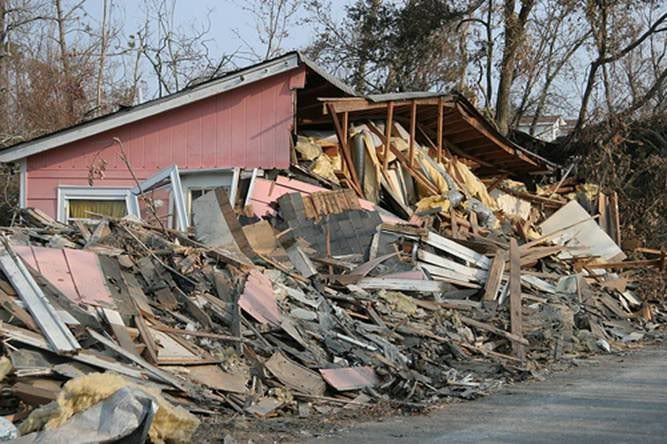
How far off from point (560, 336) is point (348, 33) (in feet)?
66.7

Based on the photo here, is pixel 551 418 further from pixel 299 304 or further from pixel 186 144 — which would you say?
pixel 186 144

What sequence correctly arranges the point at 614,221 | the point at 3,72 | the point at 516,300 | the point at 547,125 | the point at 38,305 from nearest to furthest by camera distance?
the point at 38,305 → the point at 516,300 → the point at 614,221 → the point at 3,72 → the point at 547,125

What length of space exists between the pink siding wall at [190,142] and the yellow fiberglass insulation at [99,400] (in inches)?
349

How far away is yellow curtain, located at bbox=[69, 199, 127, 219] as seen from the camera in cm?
1452

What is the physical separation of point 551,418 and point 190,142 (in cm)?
935

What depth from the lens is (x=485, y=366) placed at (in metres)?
9.81

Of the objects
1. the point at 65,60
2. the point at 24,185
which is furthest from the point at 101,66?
the point at 24,185

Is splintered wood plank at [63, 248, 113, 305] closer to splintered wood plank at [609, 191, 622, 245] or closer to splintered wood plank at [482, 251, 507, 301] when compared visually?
splintered wood plank at [482, 251, 507, 301]

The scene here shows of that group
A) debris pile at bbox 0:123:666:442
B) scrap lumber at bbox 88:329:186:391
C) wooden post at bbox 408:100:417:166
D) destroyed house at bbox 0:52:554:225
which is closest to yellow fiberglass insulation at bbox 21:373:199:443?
debris pile at bbox 0:123:666:442

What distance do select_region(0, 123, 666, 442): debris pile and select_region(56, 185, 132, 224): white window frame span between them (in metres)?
0.84

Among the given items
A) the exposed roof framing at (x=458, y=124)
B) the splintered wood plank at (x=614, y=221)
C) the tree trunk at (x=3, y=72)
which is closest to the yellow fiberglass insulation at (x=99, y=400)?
the exposed roof framing at (x=458, y=124)

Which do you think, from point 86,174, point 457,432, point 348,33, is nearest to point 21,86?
point 348,33

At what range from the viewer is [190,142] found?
14602mm

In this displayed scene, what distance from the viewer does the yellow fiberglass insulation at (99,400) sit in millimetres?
5465
